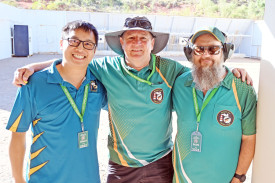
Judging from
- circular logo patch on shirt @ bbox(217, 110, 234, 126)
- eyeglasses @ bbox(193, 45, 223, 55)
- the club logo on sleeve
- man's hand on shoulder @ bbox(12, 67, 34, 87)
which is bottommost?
circular logo patch on shirt @ bbox(217, 110, 234, 126)

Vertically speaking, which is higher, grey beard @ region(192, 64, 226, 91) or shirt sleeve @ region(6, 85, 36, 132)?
grey beard @ region(192, 64, 226, 91)

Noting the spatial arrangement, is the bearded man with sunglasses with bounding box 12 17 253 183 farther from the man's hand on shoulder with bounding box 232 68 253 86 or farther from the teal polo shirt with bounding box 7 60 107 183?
the man's hand on shoulder with bounding box 232 68 253 86

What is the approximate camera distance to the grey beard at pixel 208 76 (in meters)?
2.55

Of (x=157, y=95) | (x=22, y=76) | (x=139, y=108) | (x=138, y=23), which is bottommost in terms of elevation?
(x=139, y=108)

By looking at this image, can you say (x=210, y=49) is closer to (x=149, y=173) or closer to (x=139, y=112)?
(x=139, y=112)

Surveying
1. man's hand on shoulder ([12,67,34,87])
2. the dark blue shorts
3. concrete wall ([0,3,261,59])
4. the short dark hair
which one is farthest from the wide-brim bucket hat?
concrete wall ([0,3,261,59])

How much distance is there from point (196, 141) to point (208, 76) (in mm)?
588

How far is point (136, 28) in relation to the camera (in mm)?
3090

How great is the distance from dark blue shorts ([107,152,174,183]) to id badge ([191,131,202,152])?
25.0 inches

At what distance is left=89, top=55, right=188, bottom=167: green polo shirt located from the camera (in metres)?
2.95

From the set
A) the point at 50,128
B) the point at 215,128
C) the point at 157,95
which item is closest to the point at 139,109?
the point at 157,95

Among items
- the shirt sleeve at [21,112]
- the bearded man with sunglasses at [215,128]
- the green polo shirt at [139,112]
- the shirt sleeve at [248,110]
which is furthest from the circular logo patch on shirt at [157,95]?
the shirt sleeve at [21,112]

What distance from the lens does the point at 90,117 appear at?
8.60ft

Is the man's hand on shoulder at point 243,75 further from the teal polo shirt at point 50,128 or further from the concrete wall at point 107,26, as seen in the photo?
the concrete wall at point 107,26
